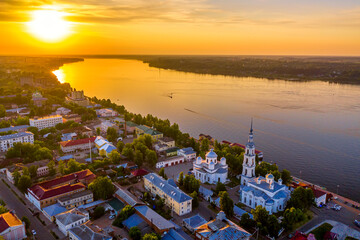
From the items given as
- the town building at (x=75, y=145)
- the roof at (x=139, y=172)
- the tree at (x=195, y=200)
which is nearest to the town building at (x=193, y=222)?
the tree at (x=195, y=200)

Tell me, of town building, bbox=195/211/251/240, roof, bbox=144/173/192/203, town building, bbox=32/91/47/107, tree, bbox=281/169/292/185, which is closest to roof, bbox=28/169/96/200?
roof, bbox=144/173/192/203

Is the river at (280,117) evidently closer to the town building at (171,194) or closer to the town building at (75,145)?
the town building at (171,194)

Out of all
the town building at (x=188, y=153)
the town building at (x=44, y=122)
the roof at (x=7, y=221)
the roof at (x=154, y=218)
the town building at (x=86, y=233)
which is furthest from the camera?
the town building at (x=44, y=122)

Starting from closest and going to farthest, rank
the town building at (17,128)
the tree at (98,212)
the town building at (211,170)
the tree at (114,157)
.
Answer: the tree at (98,212) → the town building at (211,170) → the tree at (114,157) → the town building at (17,128)

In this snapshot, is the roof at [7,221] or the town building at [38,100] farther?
the town building at [38,100]

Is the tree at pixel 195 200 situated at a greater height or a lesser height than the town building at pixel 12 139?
lesser

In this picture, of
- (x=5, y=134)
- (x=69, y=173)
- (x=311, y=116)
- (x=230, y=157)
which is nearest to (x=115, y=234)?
(x=69, y=173)

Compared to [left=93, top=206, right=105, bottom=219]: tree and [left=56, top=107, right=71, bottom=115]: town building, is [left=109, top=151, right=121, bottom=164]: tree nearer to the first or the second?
[left=93, top=206, right=105, bottom=219]: tree
